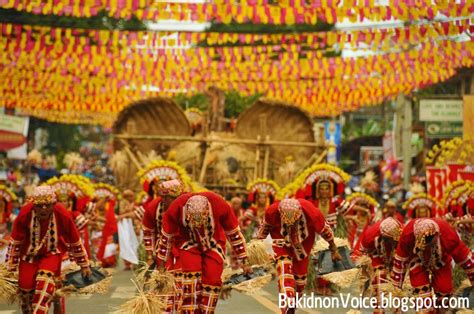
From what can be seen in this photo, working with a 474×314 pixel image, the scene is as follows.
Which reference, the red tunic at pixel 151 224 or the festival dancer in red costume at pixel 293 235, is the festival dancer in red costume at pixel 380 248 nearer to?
the festival dancer in red costume at pixel 293 235

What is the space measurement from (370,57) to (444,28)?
25.5 ft

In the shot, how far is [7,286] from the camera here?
13461 millimetres

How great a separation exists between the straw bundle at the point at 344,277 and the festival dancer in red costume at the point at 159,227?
2086 mm

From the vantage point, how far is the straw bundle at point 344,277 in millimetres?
14617

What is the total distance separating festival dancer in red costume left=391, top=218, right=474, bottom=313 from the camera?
13062mm

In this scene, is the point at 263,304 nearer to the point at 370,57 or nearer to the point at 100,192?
the point at 100,192

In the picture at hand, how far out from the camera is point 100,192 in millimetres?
27094

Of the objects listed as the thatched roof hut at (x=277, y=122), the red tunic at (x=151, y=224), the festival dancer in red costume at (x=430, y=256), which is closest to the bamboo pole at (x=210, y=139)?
the thatched roof hut at (x=277, y=122)

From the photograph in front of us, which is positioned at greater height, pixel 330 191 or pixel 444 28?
pixel 444 28

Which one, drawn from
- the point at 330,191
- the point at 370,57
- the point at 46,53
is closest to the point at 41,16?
the point at 46,53

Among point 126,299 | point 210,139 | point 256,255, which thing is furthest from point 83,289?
point 210,139

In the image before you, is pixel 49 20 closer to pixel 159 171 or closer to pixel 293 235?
pixel 159 171

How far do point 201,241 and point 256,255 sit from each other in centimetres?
211

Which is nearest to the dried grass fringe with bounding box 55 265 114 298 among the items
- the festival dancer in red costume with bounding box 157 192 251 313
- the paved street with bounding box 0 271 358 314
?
the festival dancer in red costume with bounding box 157 192 251 313
